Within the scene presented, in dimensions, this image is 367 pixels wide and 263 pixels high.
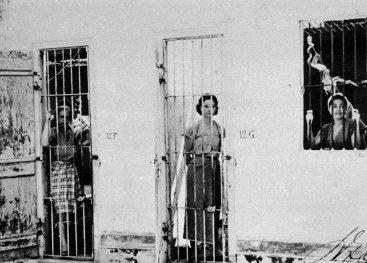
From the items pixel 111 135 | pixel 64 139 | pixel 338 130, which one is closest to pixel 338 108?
pixel 338 130

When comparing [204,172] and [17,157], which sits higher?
[17,157]

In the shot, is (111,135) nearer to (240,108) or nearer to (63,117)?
(63,117)

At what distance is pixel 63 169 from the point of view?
6.32 meters

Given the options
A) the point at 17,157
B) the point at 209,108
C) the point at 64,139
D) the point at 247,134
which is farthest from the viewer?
the point at 64,139

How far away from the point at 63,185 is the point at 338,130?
3558 mm

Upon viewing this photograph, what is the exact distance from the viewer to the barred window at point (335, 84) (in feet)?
16.4

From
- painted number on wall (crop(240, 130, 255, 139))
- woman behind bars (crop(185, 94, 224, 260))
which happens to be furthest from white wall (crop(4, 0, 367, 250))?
woman behind bars (crop(185, 94, 224, 260))

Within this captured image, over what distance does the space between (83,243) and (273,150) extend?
298 cm

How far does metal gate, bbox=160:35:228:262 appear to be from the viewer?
227 inches

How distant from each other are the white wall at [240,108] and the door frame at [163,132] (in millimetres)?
41

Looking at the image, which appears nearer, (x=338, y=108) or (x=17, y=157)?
(x=338, y=108)
